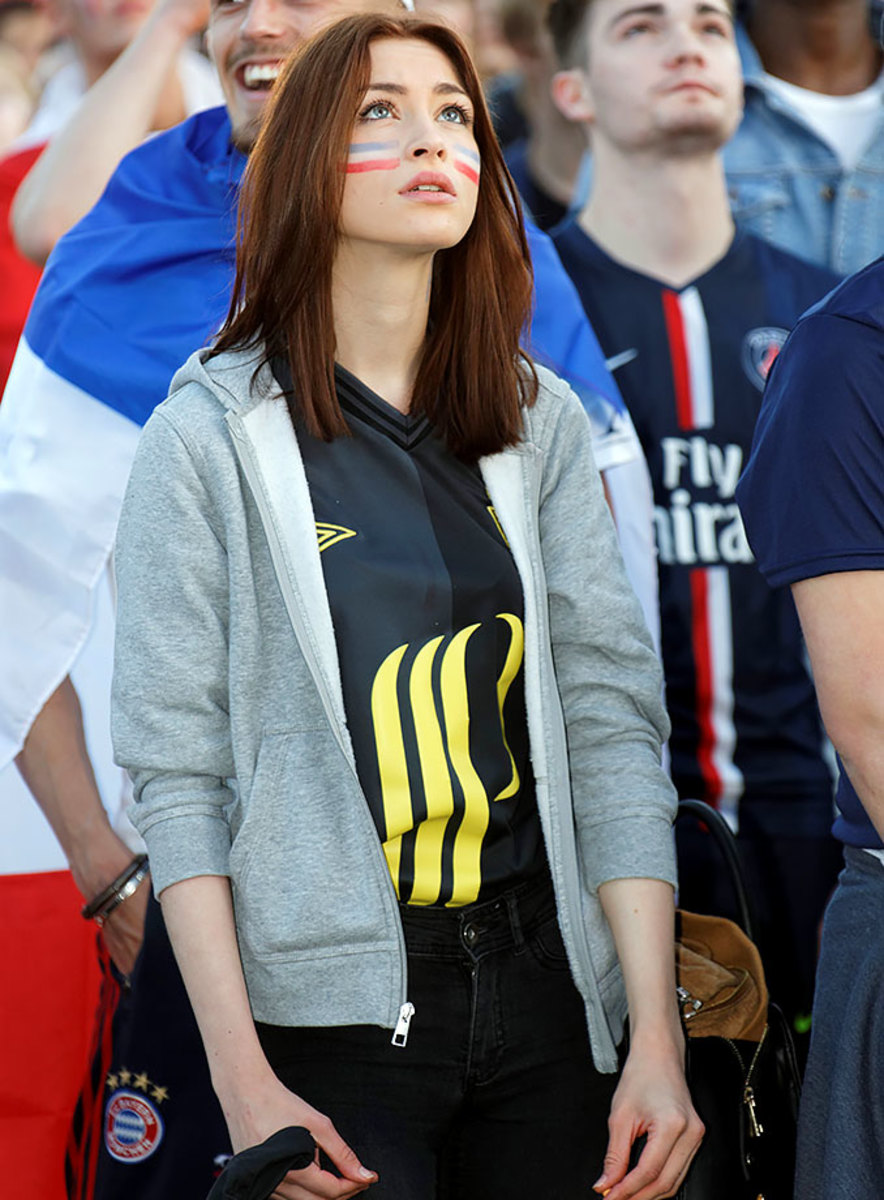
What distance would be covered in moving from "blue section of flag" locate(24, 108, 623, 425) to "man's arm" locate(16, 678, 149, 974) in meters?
0.48

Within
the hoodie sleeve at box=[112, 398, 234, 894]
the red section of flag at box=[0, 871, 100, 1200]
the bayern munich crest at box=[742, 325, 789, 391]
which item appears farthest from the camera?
the bayern munich crest at box=[742, 325, 789, 391]

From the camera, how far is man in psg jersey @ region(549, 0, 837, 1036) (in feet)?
10.3

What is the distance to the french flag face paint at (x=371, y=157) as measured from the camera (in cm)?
196

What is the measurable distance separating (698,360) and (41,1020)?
1.72m

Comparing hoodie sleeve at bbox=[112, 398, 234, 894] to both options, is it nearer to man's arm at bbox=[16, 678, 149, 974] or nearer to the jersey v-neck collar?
the jersey v-neck collar

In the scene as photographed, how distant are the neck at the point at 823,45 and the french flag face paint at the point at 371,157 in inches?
95.2

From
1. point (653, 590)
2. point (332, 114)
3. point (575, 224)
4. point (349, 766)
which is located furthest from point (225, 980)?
point (575, 224)

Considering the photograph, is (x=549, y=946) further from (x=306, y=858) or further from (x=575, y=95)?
(x=575, y=95)

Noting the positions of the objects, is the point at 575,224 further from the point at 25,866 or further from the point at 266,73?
the point at 25,866

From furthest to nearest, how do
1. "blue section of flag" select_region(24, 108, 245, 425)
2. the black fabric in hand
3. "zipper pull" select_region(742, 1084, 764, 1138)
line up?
"blue section of flag" select_region(24, 108, 245, 425) < "zipper pull" select_region(742, 1084, 764, 1138) < the black fabric in hand

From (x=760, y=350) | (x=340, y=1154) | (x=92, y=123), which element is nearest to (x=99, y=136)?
(x=92, y=123)

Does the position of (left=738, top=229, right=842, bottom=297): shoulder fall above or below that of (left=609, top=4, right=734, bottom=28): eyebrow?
below

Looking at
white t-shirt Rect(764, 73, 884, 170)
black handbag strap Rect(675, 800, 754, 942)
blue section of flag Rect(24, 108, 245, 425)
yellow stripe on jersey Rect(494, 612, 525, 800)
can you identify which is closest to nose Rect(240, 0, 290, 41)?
blue section of flag Rect(24, 108, 245, 425)

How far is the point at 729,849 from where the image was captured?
7.00 ft
